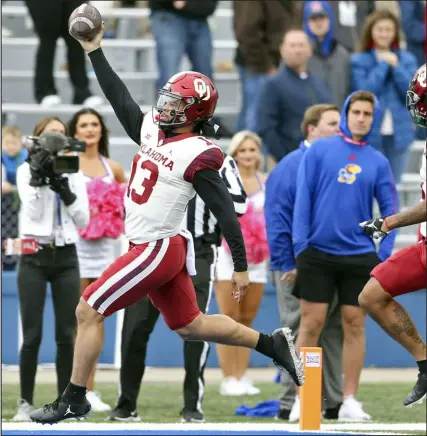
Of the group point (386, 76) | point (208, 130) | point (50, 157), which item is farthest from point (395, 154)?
point (208, 130)

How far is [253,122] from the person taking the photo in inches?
535

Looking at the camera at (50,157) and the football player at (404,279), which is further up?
the camera at (50,157)

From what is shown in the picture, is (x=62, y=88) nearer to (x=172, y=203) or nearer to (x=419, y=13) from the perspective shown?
(x=419, y=13)

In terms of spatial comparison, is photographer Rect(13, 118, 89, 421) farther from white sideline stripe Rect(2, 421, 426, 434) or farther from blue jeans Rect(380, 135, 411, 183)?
blue jeans Rect(380, 135, 411, 183)

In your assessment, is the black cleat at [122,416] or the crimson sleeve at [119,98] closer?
the crimson sleeve at [119,98]

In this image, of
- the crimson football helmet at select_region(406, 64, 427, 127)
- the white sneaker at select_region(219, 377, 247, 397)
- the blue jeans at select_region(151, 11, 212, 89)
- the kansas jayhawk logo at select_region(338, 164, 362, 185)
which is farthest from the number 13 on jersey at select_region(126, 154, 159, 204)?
the blue jeans at select_region(151, 11, 212, 89)

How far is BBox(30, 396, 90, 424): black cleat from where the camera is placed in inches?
304

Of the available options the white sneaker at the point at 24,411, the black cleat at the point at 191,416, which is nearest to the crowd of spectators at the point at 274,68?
the black cleat at the point at 191,416

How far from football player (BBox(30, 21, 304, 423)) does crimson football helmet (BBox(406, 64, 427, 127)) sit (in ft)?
3.79

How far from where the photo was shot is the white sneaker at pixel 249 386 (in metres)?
11.3

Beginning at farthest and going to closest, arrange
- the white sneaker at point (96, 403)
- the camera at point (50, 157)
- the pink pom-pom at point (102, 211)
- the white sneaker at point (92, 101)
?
the white sneaker at point (92, 101) < the pink pom-pom at point (102, 211) < the white sneaker at point (96, 403) < the camera at point (50, 157)

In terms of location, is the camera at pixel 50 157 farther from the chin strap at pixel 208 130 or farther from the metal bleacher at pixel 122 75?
the metal bleacher at pixel 122 75

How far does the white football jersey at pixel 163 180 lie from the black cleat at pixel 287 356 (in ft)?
3.14

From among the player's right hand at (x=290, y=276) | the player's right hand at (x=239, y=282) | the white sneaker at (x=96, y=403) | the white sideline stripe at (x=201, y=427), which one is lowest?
the white sneaker at (x=96, y=403)
